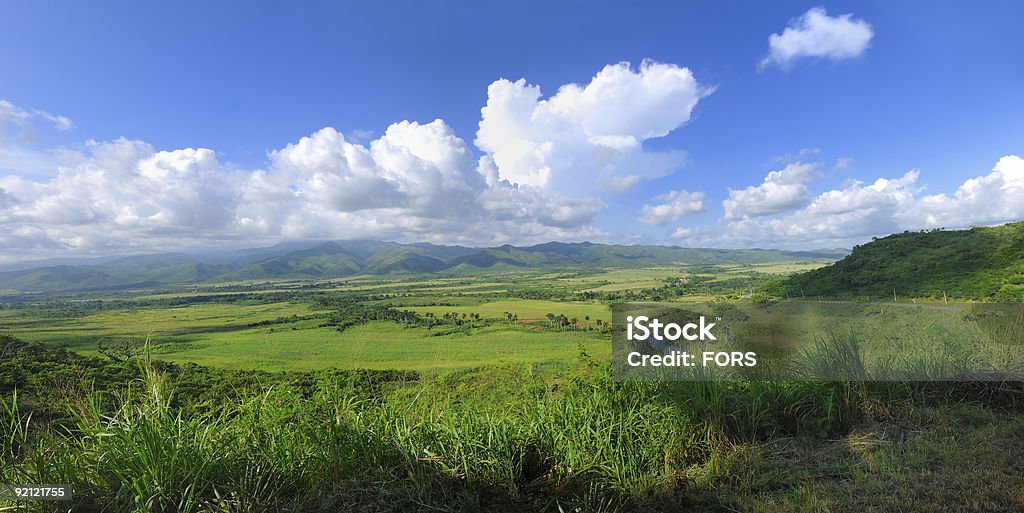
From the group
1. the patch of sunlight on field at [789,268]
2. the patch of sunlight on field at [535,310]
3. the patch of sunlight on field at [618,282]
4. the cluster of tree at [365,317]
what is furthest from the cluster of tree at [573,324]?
the patch of sunlight on field at [789,268]

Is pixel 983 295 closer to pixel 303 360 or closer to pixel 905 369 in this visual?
pixel 905 369

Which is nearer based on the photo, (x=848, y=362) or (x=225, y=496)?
(x=225, y=496)

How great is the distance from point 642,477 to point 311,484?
217 cm

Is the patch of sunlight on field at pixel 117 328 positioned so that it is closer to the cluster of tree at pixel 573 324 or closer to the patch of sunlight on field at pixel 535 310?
the patch of sunlight on field at pixel 535 310

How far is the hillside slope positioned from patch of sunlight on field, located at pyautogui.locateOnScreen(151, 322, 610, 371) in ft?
86.7

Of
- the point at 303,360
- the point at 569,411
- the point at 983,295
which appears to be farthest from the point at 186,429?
the point at 983,295

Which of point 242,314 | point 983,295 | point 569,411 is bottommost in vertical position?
point 242,314

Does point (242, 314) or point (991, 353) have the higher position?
point (991, 353)

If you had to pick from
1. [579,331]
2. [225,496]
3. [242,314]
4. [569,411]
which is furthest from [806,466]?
[242,314]

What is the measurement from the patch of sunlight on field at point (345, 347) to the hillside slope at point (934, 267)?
2643 cm

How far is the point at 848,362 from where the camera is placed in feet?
13.2

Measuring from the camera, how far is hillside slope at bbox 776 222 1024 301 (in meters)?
29.9

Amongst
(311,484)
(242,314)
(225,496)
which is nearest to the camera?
(225,496)

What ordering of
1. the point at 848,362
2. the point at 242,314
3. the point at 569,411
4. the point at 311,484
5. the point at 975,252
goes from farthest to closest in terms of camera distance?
the point at 242,314 < the point at 975,252 < the point at 848,362 < the point at 569,411 < the point at 311,484
